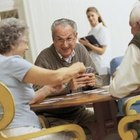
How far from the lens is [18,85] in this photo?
6.10ft

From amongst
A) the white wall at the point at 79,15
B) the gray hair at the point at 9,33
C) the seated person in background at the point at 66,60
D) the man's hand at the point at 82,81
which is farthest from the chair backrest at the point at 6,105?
the white wall at the point at 79,15

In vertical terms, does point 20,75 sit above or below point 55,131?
above

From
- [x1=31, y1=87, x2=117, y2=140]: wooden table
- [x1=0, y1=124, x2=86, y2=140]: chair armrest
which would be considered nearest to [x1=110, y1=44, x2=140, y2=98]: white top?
[x1=0, y1=124, x2=86, y2=140]: chair armrest

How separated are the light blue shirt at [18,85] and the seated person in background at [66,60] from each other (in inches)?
22.0

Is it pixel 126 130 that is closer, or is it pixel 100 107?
pixel 126 130

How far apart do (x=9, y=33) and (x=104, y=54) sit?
2697 mm

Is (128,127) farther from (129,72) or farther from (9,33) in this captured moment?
(9,33)

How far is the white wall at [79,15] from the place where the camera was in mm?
5344

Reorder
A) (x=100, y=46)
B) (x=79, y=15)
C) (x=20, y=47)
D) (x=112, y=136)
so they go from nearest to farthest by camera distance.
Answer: (x=20, y=47) → (x=112, y=136) → (x=100, y=46) → (x=79, y=15)

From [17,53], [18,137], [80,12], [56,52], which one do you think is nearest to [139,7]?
[17,53]

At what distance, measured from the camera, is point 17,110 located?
1.85 meters

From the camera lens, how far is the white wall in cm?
534

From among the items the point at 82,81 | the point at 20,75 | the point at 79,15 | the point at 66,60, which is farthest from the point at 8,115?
the point at 79,15

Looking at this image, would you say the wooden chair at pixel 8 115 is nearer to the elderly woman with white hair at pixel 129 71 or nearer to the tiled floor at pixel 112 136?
the elderly woman with white hair at pixel 129 71
